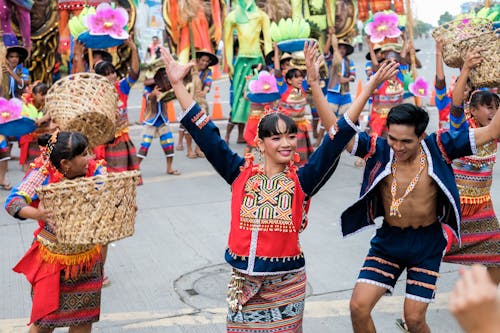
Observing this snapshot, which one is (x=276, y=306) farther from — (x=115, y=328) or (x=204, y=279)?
(x=204, y=279)

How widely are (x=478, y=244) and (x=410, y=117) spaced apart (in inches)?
54.7

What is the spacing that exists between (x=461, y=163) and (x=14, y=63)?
7.33 m

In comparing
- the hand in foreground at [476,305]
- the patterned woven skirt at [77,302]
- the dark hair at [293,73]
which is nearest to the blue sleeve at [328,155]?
the patterned woven skirt at [77,302]

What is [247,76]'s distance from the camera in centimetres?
1156

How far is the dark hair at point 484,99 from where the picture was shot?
4.80 meters

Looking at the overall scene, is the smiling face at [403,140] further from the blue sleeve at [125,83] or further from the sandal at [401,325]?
the blue sleeve at [125,83]

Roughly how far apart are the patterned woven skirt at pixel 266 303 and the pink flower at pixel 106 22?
412cm

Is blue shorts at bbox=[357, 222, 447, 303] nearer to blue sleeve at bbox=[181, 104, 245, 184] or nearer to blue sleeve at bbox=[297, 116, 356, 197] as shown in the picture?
blue sleeve at bbox=[297, 116, 356, 197]

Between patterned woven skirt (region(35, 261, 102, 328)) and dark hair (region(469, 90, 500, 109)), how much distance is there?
9.12 feet

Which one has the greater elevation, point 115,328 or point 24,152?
point 24,152

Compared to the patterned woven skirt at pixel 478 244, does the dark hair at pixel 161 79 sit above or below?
above

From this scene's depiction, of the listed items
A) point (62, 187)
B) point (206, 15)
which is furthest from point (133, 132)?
point (62, 187)

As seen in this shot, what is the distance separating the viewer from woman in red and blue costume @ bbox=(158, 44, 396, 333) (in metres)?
3.54

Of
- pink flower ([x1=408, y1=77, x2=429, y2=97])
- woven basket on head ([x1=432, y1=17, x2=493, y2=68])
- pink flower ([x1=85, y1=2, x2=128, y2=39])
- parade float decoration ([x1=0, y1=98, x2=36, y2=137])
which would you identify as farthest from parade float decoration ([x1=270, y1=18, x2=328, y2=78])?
woven basket on head ([x1=432, y1=17, x2=493, y2=68])
